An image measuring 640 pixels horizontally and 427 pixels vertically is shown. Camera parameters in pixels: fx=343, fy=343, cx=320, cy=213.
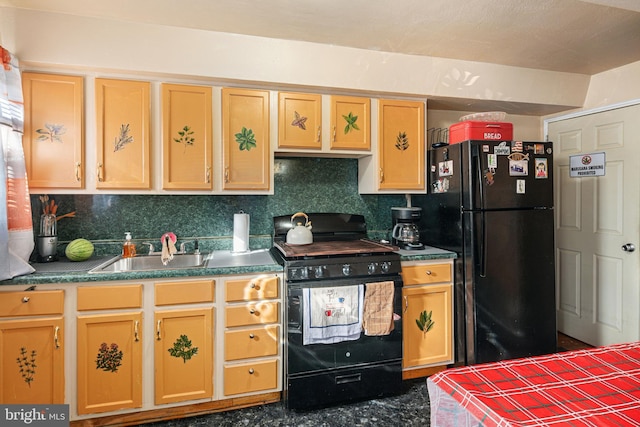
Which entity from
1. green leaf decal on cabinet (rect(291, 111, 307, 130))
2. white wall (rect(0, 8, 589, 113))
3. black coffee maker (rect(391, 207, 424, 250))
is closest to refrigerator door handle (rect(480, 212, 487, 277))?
black coffee maker (rect(391, 207, 424, 250))

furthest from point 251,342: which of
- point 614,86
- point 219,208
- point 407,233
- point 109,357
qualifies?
point 614,86

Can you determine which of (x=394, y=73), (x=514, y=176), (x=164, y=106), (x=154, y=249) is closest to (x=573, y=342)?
(x=514, y=176)

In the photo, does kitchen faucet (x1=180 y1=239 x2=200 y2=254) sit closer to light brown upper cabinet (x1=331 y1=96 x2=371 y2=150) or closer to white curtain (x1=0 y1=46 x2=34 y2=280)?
white curtain (x1=0 y1=46 x2=34 y2=280)

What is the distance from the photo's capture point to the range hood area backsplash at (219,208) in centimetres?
251

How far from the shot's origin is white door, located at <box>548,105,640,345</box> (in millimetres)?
2787

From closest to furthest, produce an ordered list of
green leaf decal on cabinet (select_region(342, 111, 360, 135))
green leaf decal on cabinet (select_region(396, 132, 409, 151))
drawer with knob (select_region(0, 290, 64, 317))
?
drawer with knob (select_region(0, 290, 64, 317)) < green leaf decal on cabinet (select_region(342, 111, 360, 135)) < green leaf decal on cabinet (select_region(396, 132, 409, 151))

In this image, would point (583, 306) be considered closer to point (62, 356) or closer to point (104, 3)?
point (62, 356)

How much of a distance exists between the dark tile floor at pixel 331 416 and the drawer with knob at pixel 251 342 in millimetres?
364

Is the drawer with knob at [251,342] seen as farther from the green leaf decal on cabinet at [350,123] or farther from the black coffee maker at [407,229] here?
the green leaf decal on cabinet at [350,123]

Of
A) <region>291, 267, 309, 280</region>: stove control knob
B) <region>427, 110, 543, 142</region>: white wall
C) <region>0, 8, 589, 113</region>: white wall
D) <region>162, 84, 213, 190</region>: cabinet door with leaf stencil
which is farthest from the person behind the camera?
<region>427, 110, 543, 142</region>: white wall

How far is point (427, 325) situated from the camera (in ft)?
8.40

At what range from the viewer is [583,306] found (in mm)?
3164

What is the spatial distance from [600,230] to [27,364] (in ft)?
14.0

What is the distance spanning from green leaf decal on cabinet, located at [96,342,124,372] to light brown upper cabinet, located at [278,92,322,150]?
1660 millimetres
